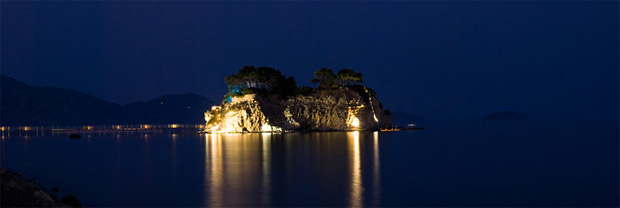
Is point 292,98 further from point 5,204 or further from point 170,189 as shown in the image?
point 5,204

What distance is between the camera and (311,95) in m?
100

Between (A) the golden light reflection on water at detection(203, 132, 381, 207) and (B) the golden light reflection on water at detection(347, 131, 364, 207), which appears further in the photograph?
(A) the golden light reflection on water at detection(203, 132, 381, 207)

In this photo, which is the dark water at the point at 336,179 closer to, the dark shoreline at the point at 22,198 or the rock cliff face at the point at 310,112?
the dark shoreline at the point at 22,198

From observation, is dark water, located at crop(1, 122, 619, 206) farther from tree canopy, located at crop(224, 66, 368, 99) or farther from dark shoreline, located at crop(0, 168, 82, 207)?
tree canopy, located at crop(224, 66, 368, 99)

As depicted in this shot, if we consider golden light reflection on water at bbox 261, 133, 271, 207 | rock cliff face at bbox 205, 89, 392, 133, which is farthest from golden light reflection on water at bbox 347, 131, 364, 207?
rock cliff face at bbox 205, 89, 392, 133

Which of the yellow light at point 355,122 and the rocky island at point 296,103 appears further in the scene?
the yellow light at point 355,122

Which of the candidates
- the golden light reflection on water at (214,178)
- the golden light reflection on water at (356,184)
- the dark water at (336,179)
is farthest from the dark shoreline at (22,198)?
the golden light reflection on water at (356,184)

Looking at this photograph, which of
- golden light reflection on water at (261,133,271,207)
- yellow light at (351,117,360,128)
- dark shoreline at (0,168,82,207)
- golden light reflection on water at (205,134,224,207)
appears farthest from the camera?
yellow light at (351,117,360,128)

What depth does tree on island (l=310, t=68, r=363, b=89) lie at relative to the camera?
337 feet

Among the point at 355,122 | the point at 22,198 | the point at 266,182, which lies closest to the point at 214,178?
the point at 266,182

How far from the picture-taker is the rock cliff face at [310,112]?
96375mm

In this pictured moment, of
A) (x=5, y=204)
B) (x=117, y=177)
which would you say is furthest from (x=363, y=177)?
(x=5, y=204)

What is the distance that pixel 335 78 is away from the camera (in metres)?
103

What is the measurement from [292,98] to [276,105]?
10.7ft
